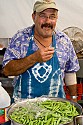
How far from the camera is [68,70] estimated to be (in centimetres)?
234

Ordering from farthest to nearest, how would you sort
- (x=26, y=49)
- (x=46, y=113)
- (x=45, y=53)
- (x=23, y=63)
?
(x=26, y=49) → (x=23, y=63) → (x=45, y=53) → (x=46, y=113)

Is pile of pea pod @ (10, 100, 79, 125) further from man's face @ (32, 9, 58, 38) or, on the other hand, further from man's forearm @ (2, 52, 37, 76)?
man's face @ (32, 9, 58, 38)

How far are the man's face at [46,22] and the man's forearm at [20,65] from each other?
0.28 metres

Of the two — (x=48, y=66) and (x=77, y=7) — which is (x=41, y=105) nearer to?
(x=48, y=66)

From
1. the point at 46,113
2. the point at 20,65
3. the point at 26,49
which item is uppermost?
the point at 26,49

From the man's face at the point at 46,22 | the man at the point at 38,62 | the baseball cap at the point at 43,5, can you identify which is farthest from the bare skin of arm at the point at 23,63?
→ the baseball cap at the point at 43,5

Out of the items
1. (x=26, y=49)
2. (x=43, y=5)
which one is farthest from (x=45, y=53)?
(x=43, y=5)

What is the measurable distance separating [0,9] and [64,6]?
850 millimetres

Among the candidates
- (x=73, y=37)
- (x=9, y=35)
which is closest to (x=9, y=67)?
(x=73, y=37)

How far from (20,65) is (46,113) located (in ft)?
2.15

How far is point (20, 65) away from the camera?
2.04 metres

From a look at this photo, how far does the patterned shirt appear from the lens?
215 cm

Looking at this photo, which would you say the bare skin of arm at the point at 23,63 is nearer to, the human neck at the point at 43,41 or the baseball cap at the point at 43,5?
the human neck at the point at 43,41

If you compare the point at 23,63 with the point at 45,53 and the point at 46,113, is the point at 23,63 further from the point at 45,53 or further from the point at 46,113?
the point at 46,113
